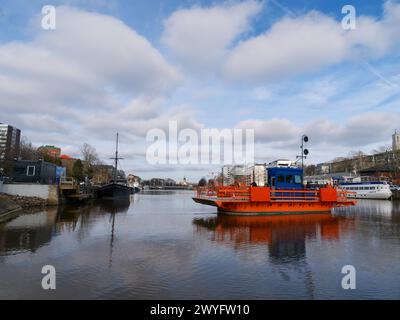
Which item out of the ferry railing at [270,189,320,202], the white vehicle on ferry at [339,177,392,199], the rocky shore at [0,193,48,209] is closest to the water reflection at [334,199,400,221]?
the ferry railing at [270,189,320,202]

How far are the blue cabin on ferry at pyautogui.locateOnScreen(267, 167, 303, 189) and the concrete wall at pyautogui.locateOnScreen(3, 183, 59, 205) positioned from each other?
72.3ft

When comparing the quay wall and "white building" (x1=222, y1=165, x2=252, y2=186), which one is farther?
"white building" (x1=222, y1=165, x2=252, y2=186)

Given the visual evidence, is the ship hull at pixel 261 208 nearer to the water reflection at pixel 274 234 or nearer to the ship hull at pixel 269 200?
the ship hull at pixel 269 200

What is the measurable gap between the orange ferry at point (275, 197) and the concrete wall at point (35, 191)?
1588 cm

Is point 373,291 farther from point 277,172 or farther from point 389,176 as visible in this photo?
point 389,176

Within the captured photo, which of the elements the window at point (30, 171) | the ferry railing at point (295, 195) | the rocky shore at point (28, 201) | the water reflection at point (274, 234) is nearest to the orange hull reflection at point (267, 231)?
the water reflection at point (274, 234)

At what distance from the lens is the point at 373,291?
286 inches

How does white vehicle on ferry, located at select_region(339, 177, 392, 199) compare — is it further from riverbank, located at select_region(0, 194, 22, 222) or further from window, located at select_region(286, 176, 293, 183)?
riverbank, located at select_region(0, 194, 22, 222)

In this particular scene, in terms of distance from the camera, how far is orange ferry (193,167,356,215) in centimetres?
2284

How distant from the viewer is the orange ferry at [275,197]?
22.8 metres

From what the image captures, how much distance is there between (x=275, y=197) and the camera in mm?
23688
